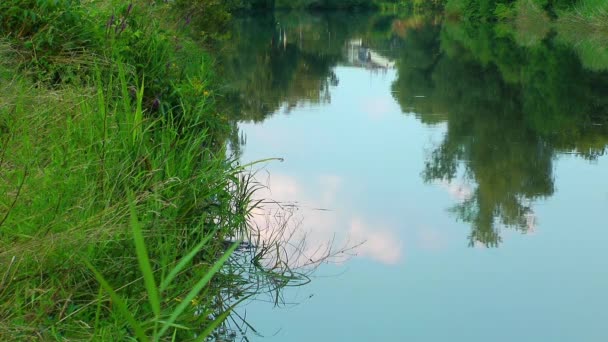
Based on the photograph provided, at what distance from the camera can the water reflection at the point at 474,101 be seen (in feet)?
31.2

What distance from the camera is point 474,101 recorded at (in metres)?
17.1

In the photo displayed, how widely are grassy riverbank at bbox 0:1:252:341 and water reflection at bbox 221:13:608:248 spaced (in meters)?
1.71

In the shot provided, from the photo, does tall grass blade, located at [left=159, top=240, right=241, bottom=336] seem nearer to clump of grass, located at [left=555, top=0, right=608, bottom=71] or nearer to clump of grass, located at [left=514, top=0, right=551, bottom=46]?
clump of grass, located at [left=555, top=0, right=608, bottom=71]

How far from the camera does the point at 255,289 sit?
20.2 feet

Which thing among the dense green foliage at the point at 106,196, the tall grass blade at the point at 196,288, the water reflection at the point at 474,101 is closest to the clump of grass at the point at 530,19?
the water reflection at the point at 474,101

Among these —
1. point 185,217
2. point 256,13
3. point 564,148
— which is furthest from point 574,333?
point 256,13

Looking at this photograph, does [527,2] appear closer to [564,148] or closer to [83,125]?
[564,148]

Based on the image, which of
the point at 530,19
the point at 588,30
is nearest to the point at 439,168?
the point at 588,30

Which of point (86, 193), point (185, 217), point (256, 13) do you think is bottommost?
point (256, 13)

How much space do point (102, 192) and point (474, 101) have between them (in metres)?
12.5

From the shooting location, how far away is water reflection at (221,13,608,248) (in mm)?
9508

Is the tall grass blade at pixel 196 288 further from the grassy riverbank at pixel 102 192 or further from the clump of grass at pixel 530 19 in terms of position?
the clump of grass at pixel 530 19

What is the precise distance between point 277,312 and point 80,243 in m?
1.94

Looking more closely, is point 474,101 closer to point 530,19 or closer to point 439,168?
point 439,168
